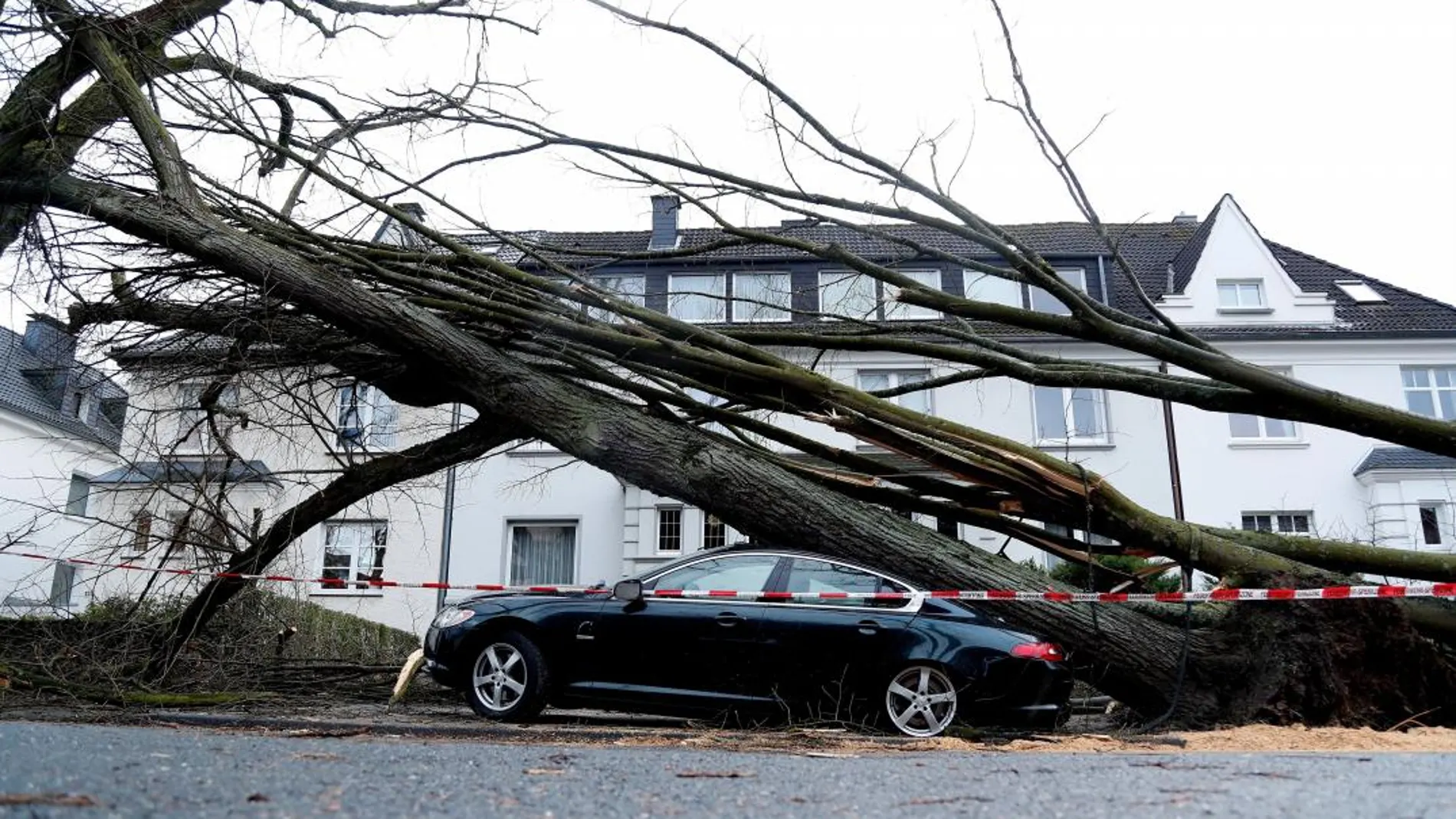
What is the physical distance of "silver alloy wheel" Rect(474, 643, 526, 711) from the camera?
8.10m

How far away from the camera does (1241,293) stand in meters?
26.7

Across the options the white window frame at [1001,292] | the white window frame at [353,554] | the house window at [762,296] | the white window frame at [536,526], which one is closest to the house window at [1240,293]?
the white window frame at [1001,292]

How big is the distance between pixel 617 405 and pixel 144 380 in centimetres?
439

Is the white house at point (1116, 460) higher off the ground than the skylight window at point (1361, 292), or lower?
lower

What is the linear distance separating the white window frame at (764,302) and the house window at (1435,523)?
13.8 m

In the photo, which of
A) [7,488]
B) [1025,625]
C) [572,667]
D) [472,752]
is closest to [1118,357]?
[1025,625]

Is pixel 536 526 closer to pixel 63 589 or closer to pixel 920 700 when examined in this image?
pixel 63 589

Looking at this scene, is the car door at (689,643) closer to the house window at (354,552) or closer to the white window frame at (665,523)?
the white window frame at (665,523)

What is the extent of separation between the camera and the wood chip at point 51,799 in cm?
304

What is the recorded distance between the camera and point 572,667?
8.10 meters

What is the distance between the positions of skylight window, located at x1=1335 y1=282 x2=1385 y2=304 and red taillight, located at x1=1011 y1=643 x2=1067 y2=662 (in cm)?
2397

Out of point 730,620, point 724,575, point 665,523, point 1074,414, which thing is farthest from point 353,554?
point 730,620

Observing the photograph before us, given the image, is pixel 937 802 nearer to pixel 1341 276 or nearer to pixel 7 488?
pixel 1341 276

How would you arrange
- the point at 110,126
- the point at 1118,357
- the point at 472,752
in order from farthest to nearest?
the point at 1118,357, the point at 110,126, the point at 472,752
